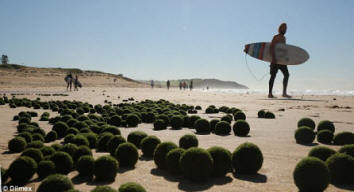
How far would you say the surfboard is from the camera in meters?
31.4

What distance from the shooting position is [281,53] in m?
31.3

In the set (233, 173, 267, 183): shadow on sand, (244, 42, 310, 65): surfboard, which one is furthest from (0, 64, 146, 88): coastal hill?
(233, 173, 267, 183): shadow on sand

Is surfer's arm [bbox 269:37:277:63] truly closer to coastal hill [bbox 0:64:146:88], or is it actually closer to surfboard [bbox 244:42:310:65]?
surfboard [bbox 244:42:310:65]

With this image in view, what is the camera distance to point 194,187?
18.4ft

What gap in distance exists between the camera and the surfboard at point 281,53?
1235 inches

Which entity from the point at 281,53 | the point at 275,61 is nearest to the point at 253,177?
the point at 275,61

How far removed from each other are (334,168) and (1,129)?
37.7ft

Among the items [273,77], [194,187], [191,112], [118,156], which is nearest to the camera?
[194,187]

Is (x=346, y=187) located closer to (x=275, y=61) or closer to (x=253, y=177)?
(x=253, y=177)

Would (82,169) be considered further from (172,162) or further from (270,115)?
(270,115)

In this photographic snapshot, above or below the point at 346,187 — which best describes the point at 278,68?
above

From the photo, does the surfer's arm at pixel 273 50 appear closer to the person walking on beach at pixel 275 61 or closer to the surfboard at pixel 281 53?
the person walking on beach at pixel 275 61

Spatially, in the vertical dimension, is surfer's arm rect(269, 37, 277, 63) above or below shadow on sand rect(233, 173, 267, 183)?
above

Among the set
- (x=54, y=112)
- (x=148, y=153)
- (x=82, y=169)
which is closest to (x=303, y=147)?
(x=148, y=153)
